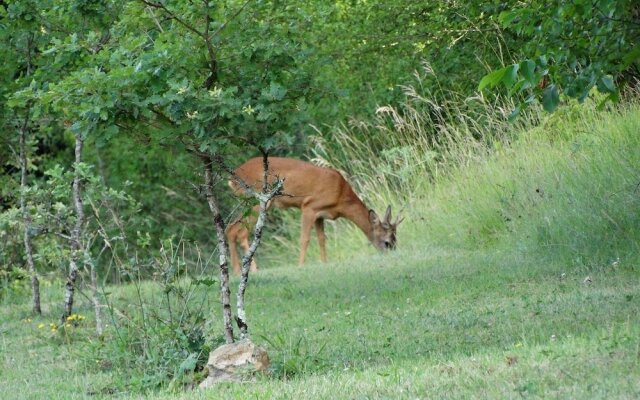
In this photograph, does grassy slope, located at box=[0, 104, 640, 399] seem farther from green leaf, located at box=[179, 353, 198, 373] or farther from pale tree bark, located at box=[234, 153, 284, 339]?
green leaf, located at box=[179, 353, 198, 373]

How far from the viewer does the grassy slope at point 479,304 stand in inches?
250

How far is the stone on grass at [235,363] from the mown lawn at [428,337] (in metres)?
0.13

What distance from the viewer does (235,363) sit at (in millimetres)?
7293

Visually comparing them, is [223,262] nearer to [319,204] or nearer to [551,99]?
[551,99]

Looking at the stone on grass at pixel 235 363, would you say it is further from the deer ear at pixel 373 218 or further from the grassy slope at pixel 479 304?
the deer ear at pixel 373 218

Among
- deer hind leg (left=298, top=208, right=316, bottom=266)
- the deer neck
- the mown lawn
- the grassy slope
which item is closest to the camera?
the mown lawn

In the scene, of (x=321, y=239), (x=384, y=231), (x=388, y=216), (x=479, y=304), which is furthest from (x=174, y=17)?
(x=321, y=239)

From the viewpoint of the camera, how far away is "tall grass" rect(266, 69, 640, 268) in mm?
12055

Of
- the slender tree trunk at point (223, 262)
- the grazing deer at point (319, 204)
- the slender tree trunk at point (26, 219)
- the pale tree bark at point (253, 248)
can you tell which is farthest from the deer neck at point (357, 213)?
the pale tree bark at point (253, 248)

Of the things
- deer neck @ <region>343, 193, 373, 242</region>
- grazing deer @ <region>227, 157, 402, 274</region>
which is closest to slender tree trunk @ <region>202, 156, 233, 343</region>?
grazing deer @ <region>227, 157, 402, 274</region>

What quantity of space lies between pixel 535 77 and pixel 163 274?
9.78 feet

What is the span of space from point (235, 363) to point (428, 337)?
1.83 meters

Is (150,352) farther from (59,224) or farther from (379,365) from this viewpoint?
(59,224)

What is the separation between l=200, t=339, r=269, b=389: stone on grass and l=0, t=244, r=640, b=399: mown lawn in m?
0.13
